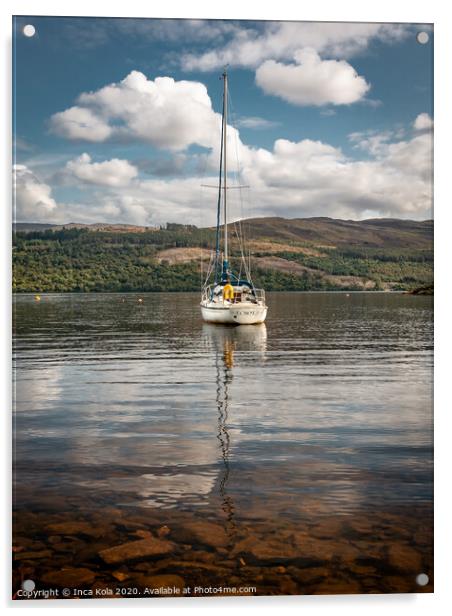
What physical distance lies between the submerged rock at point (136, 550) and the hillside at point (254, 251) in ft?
7.41

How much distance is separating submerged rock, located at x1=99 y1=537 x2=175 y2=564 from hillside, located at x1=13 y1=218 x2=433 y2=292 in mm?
2258

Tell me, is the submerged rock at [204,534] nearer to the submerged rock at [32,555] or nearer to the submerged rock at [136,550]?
the submerged rock at [136,550]

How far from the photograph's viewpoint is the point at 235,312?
24.4 m

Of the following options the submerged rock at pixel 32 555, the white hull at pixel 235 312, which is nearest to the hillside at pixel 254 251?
the submerged rock at pixel 32 555

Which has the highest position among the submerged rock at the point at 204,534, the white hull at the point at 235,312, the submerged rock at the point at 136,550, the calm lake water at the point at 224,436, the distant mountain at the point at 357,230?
the distant mountain at the point at 357,230

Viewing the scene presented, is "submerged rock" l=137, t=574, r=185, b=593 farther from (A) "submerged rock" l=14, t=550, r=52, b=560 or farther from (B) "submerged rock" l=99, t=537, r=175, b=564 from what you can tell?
(A) "submerged rock" l=14, t=550, r=52, b=560

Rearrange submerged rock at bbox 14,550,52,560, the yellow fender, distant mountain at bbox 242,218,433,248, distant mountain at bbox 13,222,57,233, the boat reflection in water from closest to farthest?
1. submerged rock at bbox 14,550,52,560
2. the boat reflection in water
3. distant mountain at bbox 13,222,57,233
4. distant mountain at bbox 242,218,433,248
5. the yellow fender

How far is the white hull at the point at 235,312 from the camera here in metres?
24.3

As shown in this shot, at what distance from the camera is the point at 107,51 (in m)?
5.35

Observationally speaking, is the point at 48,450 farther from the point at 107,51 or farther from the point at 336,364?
the point at 336,364

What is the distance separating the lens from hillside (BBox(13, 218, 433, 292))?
21.0ft

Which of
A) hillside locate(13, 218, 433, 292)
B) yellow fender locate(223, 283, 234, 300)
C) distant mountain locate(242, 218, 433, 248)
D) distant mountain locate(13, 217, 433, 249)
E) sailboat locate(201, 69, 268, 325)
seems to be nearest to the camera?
distant mountain locate(13, 217, 433, 249)

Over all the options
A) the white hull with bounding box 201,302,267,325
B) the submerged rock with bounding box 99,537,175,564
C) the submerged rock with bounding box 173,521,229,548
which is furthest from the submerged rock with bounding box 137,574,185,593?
the white hull with bounding box 201,302,267,325
